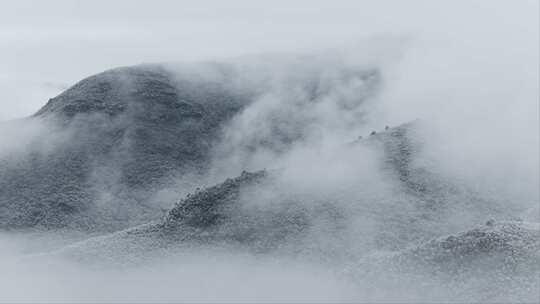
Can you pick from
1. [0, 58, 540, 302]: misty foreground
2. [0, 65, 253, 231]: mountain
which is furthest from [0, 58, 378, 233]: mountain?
[0, 58, 540, 302]: misty foreground

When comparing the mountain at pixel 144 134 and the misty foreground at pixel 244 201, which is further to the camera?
the mountain at pixel 144 134

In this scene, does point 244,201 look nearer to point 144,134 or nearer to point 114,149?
point 114,149

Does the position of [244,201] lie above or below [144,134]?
below

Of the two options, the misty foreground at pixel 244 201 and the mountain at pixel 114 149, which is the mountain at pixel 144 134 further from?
the misty foreground at pixel 244 201

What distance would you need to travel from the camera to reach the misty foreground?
50.4 meters

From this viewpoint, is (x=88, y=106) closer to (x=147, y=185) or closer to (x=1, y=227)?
(x=147, y=185)

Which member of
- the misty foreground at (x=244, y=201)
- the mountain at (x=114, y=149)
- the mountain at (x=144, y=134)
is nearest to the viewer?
the misty foreground at (x=244, y=201)

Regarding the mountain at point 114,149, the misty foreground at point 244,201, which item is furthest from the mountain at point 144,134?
the misty foreground at point 244,201

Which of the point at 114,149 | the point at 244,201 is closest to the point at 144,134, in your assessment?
the point at 114,149

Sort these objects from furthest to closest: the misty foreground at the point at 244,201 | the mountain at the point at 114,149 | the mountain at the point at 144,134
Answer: the mountain at the point at 144,134 → the mountain at the point at 114,149 → the misty foreground at the point at 244,201

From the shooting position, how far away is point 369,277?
49812 millimetres

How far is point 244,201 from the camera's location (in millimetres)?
66625

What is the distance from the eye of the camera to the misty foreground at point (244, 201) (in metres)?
50.4

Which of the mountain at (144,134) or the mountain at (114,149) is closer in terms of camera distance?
the mountain at (114,149)
